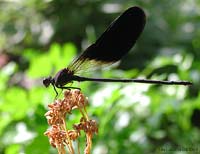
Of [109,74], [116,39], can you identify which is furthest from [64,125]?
[109,74]

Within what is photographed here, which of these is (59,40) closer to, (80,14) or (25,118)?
(80,14)

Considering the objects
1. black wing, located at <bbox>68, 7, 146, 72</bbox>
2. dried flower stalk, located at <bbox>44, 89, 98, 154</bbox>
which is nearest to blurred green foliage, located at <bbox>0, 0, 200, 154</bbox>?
black wing, located at <bbox>68, 7, 146, 72</bbox>

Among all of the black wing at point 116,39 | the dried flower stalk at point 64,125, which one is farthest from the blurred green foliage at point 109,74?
the dried flower stalk at point 64,125

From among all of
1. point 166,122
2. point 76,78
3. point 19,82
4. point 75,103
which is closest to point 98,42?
point 76,78

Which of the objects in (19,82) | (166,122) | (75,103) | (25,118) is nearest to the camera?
(75,103)

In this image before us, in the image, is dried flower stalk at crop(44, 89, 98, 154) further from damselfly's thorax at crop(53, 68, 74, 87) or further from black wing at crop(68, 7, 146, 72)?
black wing at crop(68, 7, 146, 72)

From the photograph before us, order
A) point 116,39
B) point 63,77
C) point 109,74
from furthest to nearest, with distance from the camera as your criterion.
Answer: point 109,74 < point 116,39 < point 63,77

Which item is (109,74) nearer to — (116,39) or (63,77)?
(116,39)
